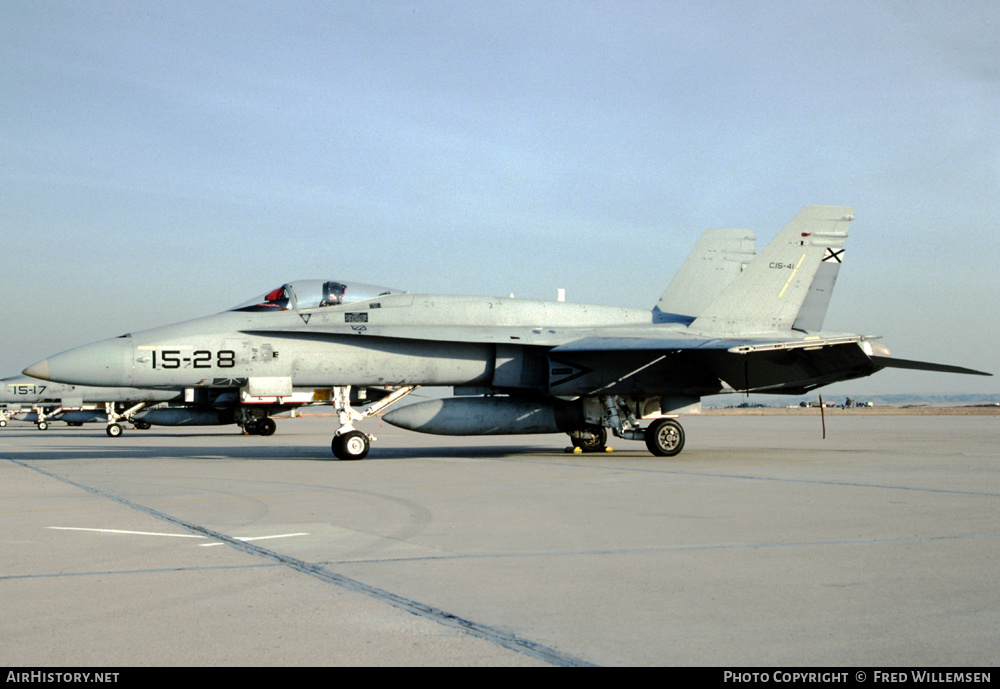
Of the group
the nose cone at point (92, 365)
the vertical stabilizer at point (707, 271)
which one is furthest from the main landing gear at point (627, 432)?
the nose cone at point (92, 365)

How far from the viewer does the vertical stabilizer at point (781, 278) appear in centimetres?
1517

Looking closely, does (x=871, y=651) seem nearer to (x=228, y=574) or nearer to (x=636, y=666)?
(x=636, y=666)

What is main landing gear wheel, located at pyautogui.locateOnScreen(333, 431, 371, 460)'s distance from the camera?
13477 millimetres

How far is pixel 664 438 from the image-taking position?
554 inches

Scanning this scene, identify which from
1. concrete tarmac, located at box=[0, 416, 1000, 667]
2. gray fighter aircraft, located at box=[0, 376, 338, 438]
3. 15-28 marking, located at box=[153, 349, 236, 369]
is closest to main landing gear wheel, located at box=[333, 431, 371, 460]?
15-28 marking, located at box=[153, 349, 236, 369]

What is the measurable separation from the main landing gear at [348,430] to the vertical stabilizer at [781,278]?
5.80 meters

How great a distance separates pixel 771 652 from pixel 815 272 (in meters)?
13.2

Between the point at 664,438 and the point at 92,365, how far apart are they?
28.5 ft

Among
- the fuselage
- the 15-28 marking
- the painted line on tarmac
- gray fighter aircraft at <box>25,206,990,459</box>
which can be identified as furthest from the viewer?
gray fighter aircraft at <box>25,206,990,459</box>

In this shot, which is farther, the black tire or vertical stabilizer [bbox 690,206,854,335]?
the black tire

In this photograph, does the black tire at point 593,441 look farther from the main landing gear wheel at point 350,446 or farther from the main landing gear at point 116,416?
the main landing gear at point 116,416

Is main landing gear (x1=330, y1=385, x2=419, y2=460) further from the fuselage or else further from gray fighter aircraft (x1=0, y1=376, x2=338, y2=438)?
gray fighter aircraft (x1=0, y1=376, x2=338, y2=438)

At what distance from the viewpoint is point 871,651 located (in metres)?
3.17

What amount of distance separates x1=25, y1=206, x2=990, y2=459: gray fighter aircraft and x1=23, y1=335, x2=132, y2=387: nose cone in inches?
0.7
